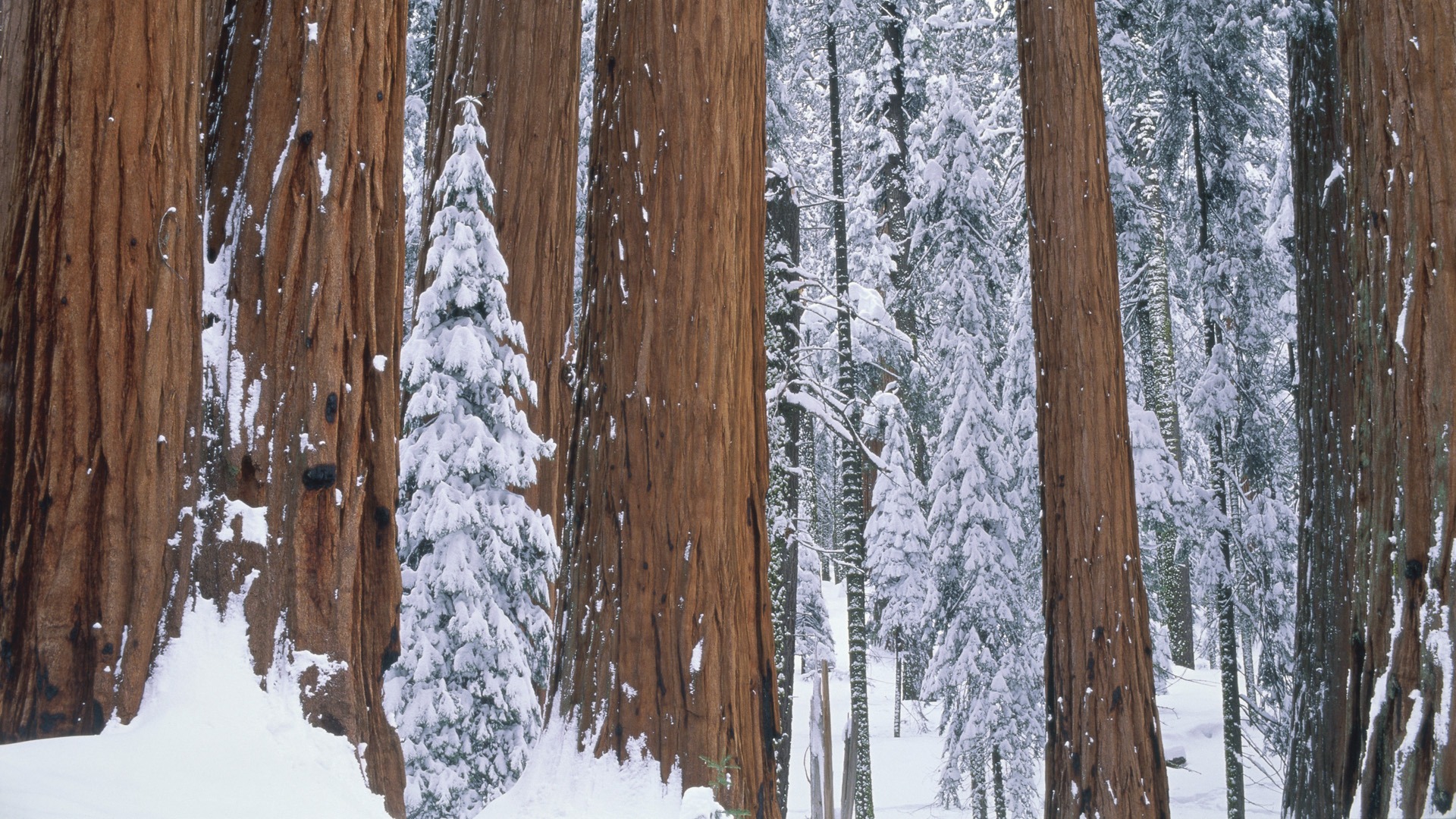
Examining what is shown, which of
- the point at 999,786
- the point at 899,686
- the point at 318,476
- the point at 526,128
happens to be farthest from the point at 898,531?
the point at 318,476

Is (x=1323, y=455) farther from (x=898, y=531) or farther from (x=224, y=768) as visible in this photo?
(x=898, y=531)

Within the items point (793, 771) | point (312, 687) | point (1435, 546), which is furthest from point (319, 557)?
point (793, 771)

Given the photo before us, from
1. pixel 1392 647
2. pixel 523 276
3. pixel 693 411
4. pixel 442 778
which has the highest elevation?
pixel 523 276

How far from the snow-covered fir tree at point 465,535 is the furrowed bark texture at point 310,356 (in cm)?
303

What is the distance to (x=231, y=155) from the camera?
298 cm

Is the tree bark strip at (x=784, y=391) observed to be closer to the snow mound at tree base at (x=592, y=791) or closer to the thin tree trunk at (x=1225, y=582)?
the thin tree trunk at (x=1225, y=582)

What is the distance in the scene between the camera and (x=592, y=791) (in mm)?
3682

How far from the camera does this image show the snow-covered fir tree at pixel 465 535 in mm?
6215

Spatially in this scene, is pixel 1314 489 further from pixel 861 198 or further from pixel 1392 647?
pixel 861 198

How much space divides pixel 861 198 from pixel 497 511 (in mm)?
14229

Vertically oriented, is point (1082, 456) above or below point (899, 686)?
above

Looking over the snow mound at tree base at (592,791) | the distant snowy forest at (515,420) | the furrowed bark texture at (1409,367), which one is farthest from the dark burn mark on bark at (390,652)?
the furrowed bark texture at (1409,367)

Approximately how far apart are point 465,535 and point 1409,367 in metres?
5.20

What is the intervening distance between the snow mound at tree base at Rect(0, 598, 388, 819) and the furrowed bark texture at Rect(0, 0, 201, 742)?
0.10 meters
